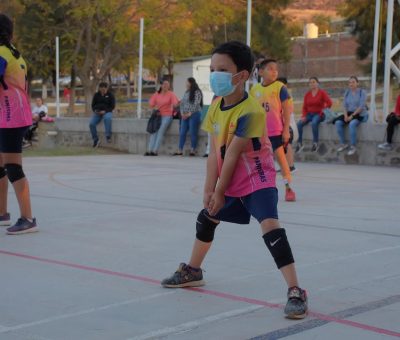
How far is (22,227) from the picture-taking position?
7.78 meters

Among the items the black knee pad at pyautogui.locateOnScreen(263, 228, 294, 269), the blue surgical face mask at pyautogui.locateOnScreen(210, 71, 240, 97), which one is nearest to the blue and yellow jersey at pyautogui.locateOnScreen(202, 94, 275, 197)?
the blue surgical face mask at pyautogui.locateOnScreen(210, 71, 240, 97)

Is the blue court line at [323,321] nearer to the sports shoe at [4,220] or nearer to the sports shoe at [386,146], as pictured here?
the sports shoe at [4,220]

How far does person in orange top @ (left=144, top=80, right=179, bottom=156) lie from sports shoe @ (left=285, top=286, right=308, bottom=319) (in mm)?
15172

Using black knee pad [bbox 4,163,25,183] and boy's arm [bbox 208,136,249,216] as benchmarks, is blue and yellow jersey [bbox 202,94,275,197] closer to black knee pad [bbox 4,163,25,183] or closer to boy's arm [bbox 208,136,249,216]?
boy's arm [bbox 208,136,249,216]

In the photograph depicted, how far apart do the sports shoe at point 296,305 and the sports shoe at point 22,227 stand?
11.8 ft

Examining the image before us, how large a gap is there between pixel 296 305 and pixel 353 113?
40.3ft

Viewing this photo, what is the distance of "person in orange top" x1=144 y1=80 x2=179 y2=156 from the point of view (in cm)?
1998

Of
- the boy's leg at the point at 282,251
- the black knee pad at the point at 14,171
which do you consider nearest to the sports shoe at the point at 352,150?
the black knee pad at the point at 14,171

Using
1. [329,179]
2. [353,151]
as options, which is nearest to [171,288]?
[329,179]

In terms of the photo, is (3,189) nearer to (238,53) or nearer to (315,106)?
(238,53)

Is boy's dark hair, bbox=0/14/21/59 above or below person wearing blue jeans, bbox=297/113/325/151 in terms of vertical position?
above

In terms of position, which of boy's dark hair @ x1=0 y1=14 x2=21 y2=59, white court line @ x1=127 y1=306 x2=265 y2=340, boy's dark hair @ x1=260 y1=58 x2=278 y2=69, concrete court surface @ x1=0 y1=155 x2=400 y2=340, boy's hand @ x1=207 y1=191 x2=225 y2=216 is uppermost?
boy's dark hair @ x1=0 y1=14 x2=21 y2=59

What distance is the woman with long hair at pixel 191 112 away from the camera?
19.1 m

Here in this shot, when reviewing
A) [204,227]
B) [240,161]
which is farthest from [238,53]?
[204,227]
